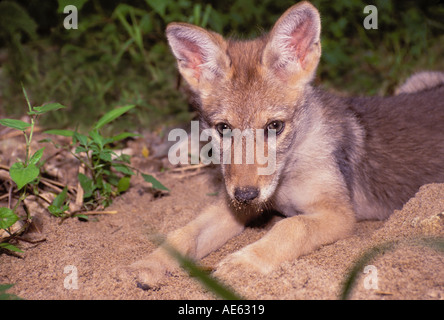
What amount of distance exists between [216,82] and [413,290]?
A: 1.68m

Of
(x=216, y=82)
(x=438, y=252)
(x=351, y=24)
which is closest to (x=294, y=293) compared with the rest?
(x=438, y=252)

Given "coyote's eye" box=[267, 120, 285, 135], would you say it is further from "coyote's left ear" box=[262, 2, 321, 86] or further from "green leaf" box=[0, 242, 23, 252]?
"green leaf" box=[0, 242, 23, 252]

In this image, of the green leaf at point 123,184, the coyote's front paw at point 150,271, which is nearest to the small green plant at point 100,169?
the green leaf at point 123,184

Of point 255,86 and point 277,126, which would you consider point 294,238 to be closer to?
point 277,126

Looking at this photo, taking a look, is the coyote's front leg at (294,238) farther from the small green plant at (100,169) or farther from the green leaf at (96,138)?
the green leaf at (96,138)

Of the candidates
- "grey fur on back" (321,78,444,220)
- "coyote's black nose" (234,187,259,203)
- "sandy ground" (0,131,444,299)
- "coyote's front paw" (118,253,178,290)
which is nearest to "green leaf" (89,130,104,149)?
"sandy ground" (0,131,444,299)

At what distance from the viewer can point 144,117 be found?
16.0 feet

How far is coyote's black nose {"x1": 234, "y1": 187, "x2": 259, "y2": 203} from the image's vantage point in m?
2.53

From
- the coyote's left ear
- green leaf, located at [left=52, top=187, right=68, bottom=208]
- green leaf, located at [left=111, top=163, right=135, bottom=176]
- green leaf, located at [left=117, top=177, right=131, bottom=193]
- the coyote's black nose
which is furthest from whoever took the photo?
green leaf, located at [left=117, top=177, right=131, bottom=193]

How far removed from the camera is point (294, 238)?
2631 millimetres

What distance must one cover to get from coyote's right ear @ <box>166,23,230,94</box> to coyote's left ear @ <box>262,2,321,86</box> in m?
0.29

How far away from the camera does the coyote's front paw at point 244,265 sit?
94.8 inches

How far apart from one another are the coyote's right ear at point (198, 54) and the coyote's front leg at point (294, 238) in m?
1.04

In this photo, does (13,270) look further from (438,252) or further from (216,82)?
(438,252)
